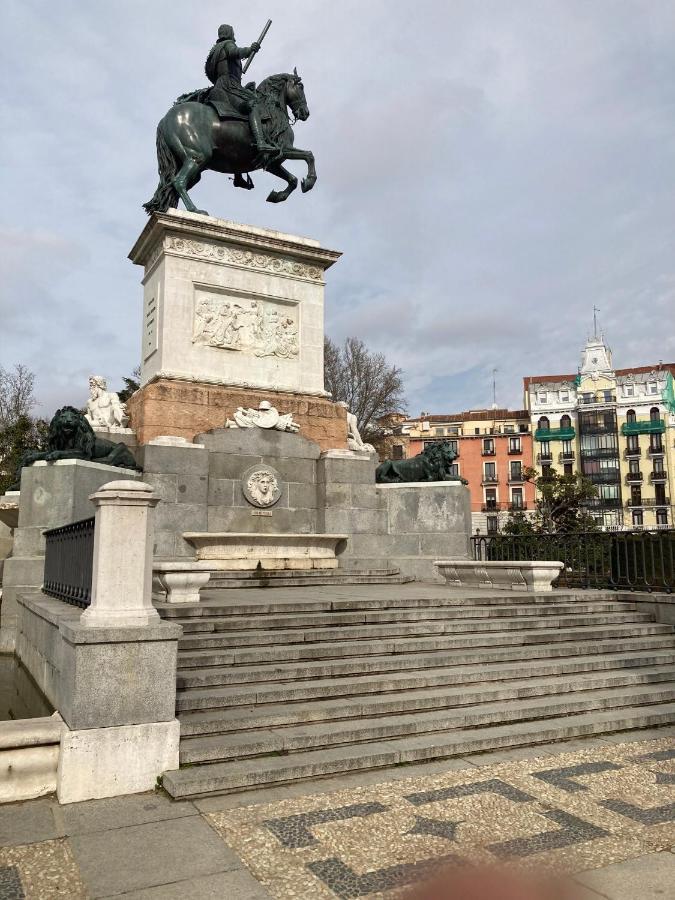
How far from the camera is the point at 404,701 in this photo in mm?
6098

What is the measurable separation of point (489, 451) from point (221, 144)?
66645 mm

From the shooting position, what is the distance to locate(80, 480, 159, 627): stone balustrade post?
495 cm

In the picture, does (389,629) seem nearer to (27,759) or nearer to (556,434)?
(27,759)

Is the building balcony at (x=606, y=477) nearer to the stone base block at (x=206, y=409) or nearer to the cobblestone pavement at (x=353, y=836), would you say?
the stone base block at (x=206, y=409)

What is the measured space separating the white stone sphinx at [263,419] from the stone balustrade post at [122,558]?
848 cm

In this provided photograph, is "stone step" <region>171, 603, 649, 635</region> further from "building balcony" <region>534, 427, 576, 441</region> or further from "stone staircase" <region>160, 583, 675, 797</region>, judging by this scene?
"building balcony" <region>534, 427, 576, 441</region>

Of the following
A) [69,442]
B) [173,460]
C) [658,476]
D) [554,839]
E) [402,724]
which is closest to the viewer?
[554,839]

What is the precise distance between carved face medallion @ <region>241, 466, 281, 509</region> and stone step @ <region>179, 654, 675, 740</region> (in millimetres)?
7157

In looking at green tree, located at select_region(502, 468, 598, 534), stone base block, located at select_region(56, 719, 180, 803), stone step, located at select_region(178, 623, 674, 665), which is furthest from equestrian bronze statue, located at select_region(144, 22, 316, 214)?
green tree, located at select_region(502, 468, 598, 534)

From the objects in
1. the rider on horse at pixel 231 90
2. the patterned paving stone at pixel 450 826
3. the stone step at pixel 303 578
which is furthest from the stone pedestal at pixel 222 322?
the patterned paving stone at pixel 450 826

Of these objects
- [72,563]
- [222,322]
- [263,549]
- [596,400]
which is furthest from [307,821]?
[596,400]

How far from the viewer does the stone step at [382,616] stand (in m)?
7.28

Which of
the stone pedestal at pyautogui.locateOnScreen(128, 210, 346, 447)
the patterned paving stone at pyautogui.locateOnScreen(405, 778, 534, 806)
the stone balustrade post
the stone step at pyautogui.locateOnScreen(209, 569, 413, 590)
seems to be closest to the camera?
the patterned paving stone at pyautogui.locateOnScreen(405, 778, 534, 806)

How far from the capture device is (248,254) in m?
14.7
